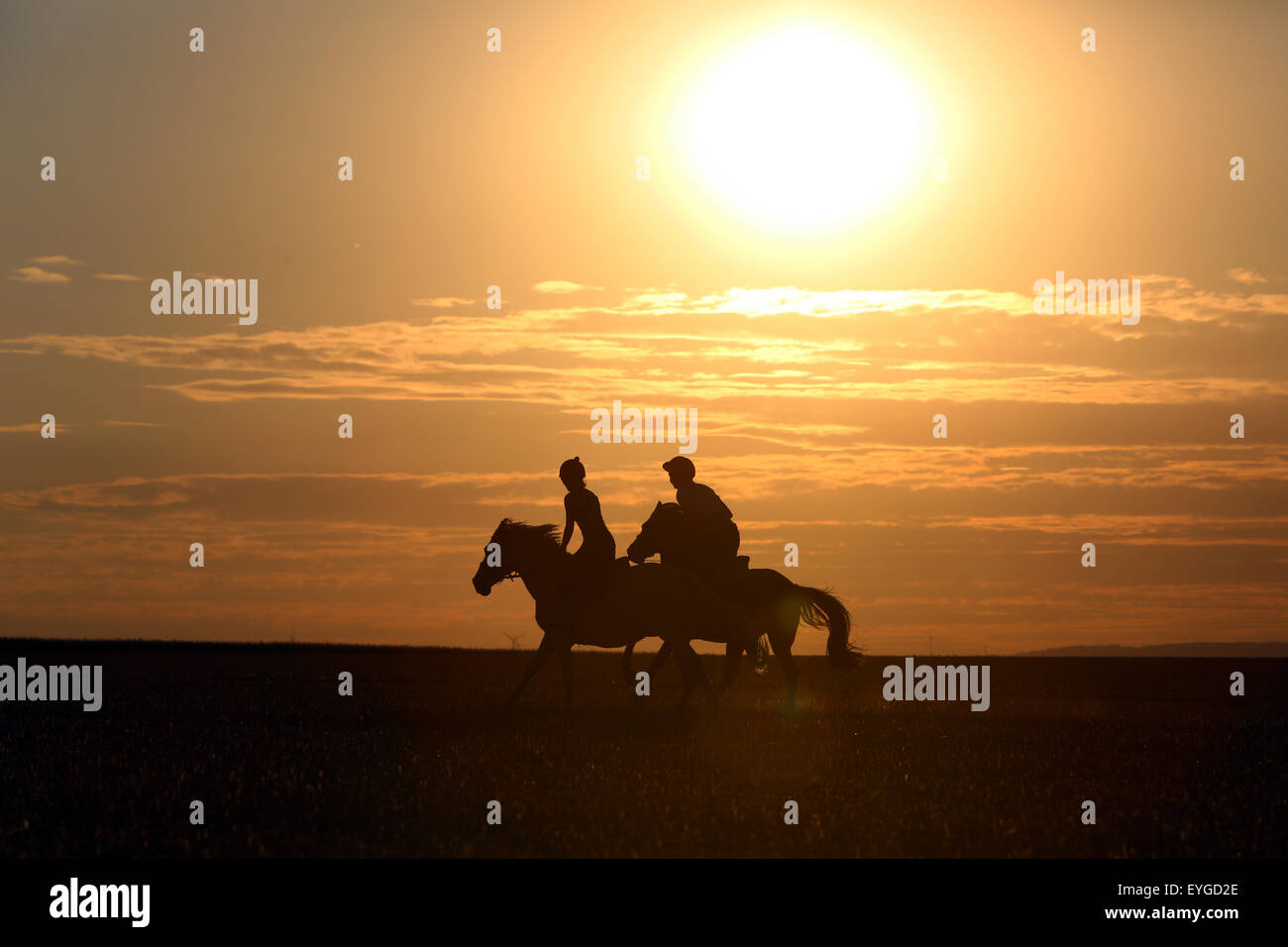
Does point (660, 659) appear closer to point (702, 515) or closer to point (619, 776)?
point (702, 515)

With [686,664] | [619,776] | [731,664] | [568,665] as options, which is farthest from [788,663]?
[619,776]

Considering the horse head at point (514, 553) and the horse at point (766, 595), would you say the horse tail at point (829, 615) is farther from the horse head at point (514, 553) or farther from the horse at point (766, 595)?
the horse head at point (514, 553)

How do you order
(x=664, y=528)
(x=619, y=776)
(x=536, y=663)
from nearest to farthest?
(x=619, y=776)
(x=536, y=663)
(x=664, y=528)

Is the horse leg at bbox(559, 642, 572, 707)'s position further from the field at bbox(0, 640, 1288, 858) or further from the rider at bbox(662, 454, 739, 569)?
the rider at bbox(662, 454, 739, 569)

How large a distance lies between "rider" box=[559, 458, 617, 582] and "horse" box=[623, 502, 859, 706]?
1123mm

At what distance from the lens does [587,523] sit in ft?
55.1

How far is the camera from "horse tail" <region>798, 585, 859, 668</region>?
1909 centimetres

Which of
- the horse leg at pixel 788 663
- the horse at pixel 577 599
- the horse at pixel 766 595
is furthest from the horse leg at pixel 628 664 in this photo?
the horse leg at pixel 788 663

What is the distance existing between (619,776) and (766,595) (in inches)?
298

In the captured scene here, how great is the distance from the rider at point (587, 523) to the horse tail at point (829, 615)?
3526mm
